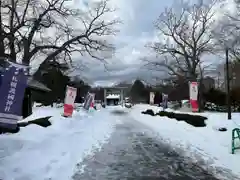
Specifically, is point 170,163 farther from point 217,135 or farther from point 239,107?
point 239,107

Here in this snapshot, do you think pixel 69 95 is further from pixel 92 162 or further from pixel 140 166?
pixel 140 166

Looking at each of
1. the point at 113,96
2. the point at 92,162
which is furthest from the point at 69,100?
the point at 113,96

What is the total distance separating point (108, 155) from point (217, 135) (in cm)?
655

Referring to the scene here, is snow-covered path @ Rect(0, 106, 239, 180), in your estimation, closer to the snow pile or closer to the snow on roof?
the snow pile

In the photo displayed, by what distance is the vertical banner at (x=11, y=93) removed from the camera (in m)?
9.22

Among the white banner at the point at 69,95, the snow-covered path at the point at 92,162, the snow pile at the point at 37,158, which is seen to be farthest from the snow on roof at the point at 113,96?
the snow-covered path at the point at 92,162

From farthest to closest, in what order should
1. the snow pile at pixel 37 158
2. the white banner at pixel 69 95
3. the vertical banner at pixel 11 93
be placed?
the white banner at pixel 69 95 < the vertical banner at pixel 11 93 < the snow pile at pixel 37 158

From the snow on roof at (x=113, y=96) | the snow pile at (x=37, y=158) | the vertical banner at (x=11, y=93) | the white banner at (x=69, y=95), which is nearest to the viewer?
the snow pile at (x=37, y=158)

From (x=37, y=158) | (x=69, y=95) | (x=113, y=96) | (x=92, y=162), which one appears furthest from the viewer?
(x=113, y=96)

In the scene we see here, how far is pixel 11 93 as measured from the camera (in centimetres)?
947

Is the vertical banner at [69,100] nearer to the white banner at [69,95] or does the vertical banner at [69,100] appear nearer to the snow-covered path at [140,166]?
the white banner at [69,95]

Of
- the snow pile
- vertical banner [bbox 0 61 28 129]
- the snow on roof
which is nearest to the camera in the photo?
the snow pile

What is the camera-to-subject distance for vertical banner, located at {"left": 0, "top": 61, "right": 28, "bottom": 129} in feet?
30.2

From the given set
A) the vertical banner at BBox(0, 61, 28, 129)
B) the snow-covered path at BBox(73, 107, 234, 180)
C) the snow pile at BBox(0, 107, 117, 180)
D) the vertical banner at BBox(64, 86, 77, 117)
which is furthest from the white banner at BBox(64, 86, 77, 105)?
the vertical banner at BBox(0, 61, 28, 129)
